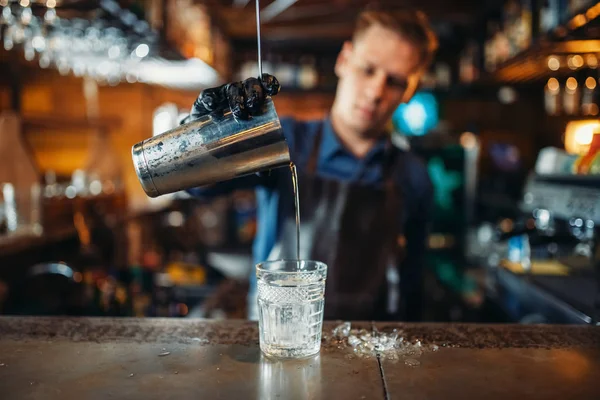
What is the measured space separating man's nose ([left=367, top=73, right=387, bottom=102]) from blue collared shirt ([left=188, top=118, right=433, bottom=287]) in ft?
0.62

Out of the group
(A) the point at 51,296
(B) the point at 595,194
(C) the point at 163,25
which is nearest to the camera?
(B) the point at 595,194

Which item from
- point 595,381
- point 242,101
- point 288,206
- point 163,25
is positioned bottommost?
point 595,381

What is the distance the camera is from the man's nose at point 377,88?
1.78 metres

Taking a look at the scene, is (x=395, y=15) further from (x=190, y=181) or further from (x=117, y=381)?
(x=117, y=381)

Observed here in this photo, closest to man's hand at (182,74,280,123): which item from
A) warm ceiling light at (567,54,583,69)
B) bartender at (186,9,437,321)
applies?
bartender at (186,9,437,321)

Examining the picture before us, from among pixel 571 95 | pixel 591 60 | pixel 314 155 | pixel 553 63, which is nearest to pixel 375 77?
pixel 314 155

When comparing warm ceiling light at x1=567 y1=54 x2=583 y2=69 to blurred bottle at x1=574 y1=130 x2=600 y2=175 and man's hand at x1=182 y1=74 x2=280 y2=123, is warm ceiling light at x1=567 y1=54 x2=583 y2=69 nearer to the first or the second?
blurred bottle at x1=574 y1=130 x2=600 y2=175

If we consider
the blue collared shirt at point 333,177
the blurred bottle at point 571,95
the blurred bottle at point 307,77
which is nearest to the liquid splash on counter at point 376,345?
the blue collared shirt at point 333,177

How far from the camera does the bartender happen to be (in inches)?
70.8

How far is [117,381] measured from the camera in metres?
0.90

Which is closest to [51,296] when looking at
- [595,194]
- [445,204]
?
[595,194]

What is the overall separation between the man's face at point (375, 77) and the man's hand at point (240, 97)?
2.67ft

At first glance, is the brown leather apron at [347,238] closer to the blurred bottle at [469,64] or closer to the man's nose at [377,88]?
the man's nose at [377,88]

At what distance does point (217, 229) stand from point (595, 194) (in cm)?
371
